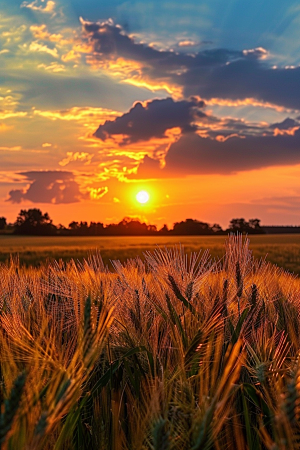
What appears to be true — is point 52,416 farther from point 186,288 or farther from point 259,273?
point 259,273

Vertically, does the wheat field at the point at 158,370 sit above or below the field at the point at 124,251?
above

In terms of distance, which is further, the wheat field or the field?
the field

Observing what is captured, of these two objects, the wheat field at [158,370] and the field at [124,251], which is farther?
the field at [124,251]

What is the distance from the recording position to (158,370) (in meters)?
1.64

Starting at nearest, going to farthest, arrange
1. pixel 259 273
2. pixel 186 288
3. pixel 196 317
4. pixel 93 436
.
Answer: pixel 93 436, pixel 196 317, pixel 186 288, pixel 259 273

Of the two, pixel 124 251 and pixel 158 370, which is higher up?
pixel 158 370

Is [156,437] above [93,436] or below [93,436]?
above

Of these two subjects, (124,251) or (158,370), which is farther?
(124,251)

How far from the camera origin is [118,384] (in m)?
1.71

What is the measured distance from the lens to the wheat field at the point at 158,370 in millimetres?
1090

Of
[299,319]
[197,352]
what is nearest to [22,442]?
[197,352]

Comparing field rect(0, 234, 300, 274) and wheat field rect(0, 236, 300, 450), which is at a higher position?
wheat field rect(0, 236, 300, 450)

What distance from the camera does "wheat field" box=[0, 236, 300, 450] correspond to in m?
1.09

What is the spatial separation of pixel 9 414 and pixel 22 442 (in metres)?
0.33
